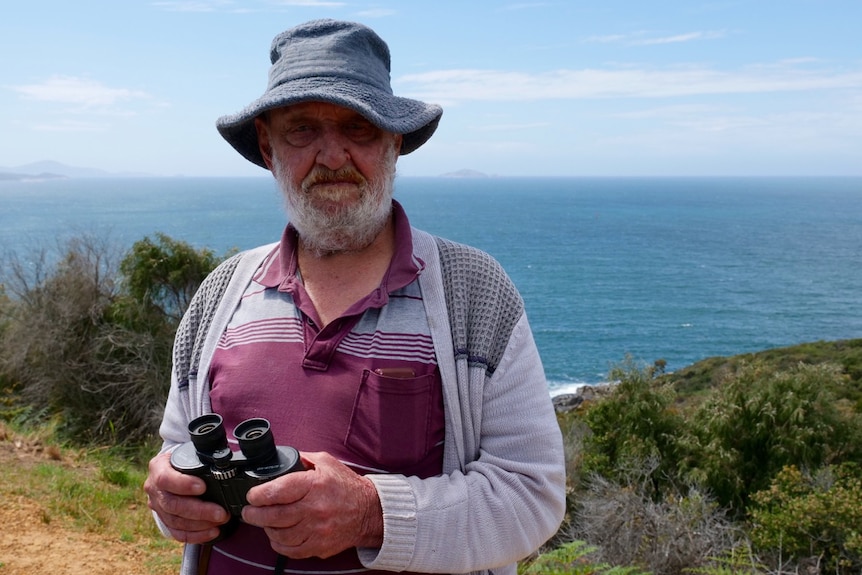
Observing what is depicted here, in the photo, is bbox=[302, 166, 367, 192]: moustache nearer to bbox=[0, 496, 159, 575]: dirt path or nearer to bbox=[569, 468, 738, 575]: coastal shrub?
bbox=[0, 496, 159, 575]: dirt path

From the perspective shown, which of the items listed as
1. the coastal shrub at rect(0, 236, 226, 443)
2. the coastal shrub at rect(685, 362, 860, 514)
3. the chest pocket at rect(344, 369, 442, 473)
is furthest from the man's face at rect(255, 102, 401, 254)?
the coastal shrub at rect(685, 362, 860, 514)

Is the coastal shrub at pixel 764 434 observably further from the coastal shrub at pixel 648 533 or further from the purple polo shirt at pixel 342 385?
the purple polo shirt at pixel 342 385

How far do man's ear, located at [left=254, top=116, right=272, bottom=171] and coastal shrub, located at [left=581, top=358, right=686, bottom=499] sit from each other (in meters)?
15.0

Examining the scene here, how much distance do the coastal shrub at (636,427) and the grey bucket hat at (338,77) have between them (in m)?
15.1

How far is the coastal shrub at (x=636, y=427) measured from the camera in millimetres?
16688

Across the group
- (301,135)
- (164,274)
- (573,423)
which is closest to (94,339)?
(164,274)

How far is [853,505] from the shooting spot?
10219 millimetres

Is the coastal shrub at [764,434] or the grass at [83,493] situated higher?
the grass at [83,493]

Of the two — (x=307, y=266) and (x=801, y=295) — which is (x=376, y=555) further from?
(x=801, y=295)

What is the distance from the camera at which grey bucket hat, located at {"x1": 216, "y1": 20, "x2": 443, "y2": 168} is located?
1864mm

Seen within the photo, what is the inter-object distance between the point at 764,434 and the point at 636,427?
A: 9.37ft

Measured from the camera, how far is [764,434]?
1683cm

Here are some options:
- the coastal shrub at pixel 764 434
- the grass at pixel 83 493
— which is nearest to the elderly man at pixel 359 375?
the grass at pixel 83 493

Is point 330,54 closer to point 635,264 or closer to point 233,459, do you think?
point 233,459
